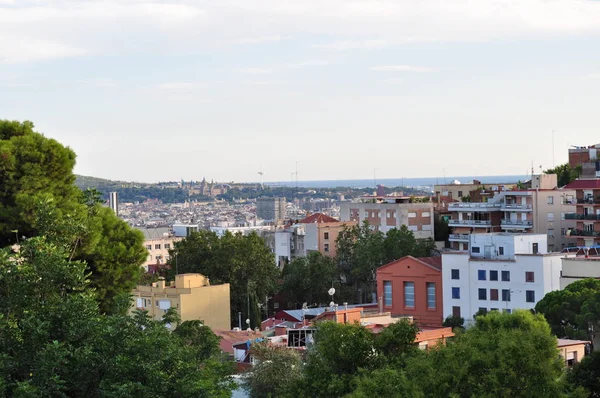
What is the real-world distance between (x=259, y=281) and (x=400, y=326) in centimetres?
3798

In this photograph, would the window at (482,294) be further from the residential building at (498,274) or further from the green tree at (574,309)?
the green tree at (574,309)

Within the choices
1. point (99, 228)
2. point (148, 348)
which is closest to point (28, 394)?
point (148, 348)

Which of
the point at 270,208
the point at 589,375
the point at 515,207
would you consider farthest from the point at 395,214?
the point at 270,208

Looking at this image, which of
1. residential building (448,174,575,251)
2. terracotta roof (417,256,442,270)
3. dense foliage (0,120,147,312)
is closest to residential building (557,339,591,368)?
dense foliage (0,120,147,312)

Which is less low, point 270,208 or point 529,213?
point 529,213

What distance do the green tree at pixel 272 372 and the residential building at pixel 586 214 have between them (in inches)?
1362

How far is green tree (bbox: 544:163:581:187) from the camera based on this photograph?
80006 millimetres

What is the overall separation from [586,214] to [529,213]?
3.53 meters

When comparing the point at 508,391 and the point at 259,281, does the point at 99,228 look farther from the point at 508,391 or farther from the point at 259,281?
the point at 259,281

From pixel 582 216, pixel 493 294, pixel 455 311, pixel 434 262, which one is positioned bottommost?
pixel 455 311

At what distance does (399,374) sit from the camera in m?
25.8

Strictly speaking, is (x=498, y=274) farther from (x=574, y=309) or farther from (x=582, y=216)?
Answer: (x=582, y=216)

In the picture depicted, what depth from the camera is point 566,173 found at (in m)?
82.2

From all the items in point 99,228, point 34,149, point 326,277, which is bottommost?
point 326,277
